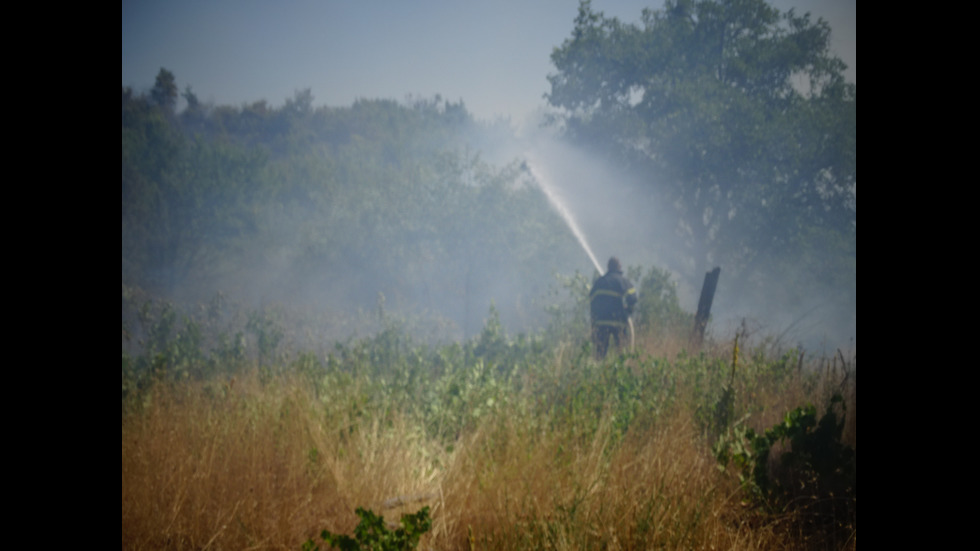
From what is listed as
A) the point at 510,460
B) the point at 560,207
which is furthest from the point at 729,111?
the point at 510,460

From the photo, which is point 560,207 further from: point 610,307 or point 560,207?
point 610,307

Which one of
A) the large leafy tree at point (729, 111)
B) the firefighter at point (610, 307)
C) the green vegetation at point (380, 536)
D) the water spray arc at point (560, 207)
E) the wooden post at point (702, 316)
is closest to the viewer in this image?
the green vegetation at point (380, 536)

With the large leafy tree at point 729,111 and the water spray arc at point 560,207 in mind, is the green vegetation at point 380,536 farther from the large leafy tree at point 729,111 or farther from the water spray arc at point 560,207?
the water spray arc at point 560,207

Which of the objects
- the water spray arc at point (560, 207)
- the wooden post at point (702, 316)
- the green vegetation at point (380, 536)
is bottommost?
the green vegetation at point (380, 536)

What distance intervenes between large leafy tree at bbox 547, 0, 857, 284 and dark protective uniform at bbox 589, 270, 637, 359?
7.04 meters

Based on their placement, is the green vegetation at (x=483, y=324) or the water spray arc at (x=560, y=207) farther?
the water spray arc at (x=560, y=207)

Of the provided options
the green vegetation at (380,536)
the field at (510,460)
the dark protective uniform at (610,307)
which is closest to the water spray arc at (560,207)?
the dark protective uniform at (610,307)

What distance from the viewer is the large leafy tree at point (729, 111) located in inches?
473

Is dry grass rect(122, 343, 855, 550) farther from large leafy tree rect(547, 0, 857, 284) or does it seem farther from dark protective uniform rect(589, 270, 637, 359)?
large leafy tree rect(547, 0, 857, 284)

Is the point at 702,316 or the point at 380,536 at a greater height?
the point at 702,316

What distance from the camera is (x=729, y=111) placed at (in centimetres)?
1262

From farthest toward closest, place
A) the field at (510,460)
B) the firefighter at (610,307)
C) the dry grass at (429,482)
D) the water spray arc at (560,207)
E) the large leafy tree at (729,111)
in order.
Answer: the water spray arc at (560,207)
the large leafy tree at (729,111)
the firefighter at (610,307)
the field at (510,460)
the dry grass at (429,482)

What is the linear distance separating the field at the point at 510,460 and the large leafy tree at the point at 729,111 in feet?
31.2
